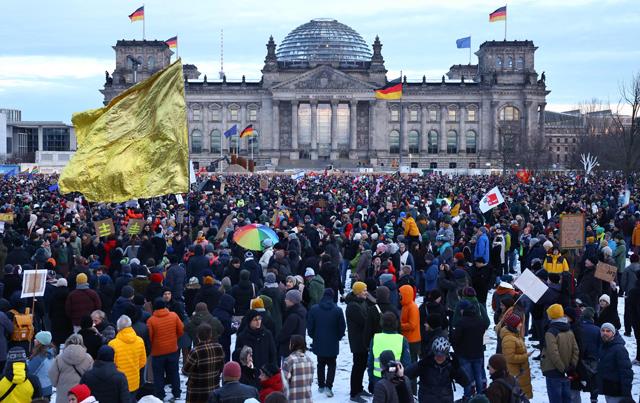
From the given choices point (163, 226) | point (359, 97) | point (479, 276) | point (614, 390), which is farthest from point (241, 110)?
point (614, 390)

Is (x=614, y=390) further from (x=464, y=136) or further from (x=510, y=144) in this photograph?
(x=464, y=136)

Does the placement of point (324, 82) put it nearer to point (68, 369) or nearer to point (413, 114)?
point (413, 114)

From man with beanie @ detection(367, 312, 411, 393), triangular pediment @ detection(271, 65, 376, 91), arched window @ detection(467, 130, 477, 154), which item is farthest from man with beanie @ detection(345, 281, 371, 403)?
arched window @ detection(467, 130, 477, 154)

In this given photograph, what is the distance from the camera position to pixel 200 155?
372 feet

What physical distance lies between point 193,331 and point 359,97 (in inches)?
3988

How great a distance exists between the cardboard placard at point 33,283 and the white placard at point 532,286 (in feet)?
23.4

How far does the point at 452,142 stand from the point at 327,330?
10360cm

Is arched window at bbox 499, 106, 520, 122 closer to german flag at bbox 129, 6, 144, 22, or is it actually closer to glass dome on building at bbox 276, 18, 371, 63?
glass dome on building at bbox 276, 18, 371, 63

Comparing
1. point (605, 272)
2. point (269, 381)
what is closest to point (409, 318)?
point (269, 381)

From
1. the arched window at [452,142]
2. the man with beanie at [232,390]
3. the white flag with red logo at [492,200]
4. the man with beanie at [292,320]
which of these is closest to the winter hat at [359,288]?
the man with beanie at [292,320]

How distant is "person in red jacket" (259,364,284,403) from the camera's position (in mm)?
9383

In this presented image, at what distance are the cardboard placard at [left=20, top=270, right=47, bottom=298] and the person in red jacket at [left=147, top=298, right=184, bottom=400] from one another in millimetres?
2054

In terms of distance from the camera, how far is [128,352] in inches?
419

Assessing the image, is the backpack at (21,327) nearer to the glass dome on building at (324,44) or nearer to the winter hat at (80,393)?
the winter hat at (80,393)
